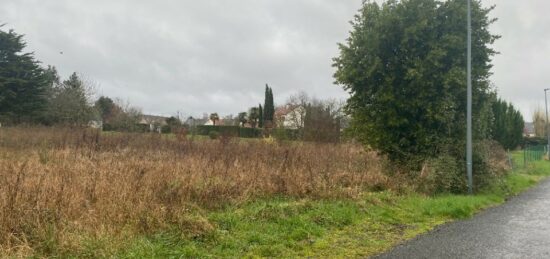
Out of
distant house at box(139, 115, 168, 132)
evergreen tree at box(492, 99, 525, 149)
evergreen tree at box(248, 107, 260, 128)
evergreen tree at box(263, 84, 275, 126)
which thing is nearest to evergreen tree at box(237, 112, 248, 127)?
evergreen tree at box(248, 107, 260, 128)

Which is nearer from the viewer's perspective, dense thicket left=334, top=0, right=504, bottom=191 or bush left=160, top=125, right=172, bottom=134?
dense thicket left=334, top=0, right=504, bottom=191

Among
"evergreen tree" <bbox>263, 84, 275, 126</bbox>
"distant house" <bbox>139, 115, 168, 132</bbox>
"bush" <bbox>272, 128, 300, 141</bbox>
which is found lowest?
"bush" <bbox>272, 128, 300, 141</bbox>

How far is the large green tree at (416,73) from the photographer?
16297 millimetres

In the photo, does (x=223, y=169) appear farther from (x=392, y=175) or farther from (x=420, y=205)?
A: (x=392, y=175)

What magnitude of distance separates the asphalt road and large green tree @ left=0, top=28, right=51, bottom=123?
3925 cm

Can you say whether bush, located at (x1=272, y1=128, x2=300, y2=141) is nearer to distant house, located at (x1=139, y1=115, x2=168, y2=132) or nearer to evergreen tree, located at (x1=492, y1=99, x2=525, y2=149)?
distant house, located at (x1=139, y1=115, x2=168, y2=132)

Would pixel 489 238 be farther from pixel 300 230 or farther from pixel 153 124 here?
pixel 153 124

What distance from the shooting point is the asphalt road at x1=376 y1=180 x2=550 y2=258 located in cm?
734

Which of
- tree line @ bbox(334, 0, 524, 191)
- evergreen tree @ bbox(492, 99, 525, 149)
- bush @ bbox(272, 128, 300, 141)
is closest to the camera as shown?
tree line @ bbox(334, 0, 524, 191)

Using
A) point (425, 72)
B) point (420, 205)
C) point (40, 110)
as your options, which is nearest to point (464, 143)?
point (425, 72)

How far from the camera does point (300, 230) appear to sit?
8.23m

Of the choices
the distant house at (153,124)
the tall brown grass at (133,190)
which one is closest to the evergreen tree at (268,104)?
the distant house at (153,124)

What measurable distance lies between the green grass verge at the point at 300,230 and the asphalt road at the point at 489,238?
397mm

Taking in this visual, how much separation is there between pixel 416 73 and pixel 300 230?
9.66 metres
